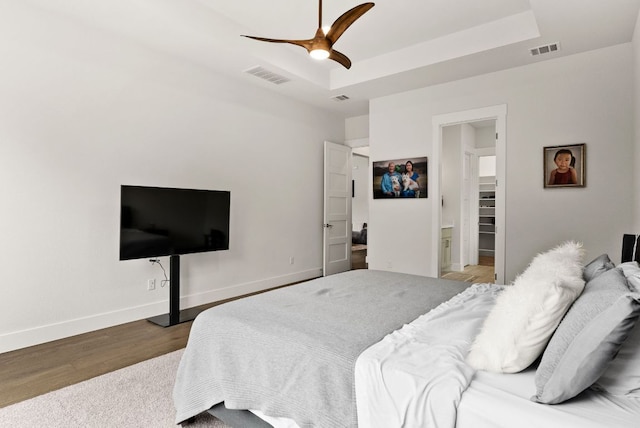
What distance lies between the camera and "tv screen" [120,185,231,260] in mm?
3420

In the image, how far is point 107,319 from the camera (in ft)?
11.9

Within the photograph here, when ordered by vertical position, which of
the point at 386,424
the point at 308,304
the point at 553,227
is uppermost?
the point at 553,227

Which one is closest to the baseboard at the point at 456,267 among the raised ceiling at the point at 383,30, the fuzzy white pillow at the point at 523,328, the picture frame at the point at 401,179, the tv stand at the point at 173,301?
the picture frame at the point at 401,179

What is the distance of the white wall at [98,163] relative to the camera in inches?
121

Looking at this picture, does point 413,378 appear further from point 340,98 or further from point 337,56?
point 340,98

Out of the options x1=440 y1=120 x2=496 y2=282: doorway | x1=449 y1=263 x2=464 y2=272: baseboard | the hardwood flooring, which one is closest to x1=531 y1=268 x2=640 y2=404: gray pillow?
the hardwood flooring

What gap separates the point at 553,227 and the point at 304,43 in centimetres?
348

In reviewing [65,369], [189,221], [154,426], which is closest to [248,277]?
[189,221]

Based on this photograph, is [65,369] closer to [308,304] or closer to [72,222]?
[72,222]

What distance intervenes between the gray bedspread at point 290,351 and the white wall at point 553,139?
2.63 metres

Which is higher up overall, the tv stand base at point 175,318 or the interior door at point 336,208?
the interior door at point 336,208

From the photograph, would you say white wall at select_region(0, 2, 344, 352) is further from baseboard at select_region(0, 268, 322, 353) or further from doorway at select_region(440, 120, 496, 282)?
doorway at select_region(440, 120, 496, 282)

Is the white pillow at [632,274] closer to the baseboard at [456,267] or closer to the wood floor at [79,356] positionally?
the wood floor at [79,356]

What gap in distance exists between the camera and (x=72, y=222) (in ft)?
11.1
